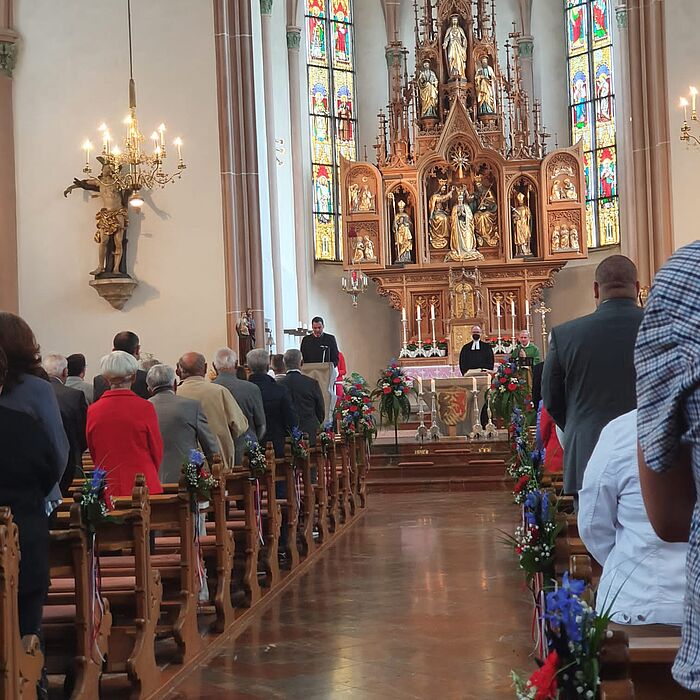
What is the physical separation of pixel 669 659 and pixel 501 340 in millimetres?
18253

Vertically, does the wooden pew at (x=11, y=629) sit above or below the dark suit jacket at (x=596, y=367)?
below

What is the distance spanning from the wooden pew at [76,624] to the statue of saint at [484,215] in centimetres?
1728

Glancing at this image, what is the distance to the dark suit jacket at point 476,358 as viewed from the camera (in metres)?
18.0

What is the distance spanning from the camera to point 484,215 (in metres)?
21.8

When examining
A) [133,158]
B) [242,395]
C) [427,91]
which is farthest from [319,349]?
[242,395]

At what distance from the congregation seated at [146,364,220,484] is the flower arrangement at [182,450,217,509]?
0.88 m

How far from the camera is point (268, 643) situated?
263 inches

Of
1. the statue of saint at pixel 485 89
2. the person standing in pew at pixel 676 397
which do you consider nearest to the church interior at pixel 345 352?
the person standing in pew at pixel 676 397

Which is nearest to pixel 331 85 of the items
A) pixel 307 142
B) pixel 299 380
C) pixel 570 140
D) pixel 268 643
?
pixel 307 142

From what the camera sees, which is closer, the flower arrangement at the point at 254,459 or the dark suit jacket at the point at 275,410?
the flower arrangement at the point at 254,459

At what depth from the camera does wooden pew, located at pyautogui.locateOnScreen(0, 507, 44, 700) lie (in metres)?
3.95

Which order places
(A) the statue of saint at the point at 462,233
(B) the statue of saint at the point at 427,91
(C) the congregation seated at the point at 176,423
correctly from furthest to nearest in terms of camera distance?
(B) the statue of saint at the point at 427,91 < (A) the statue of saint at the point at 462,233 < (C) the congregation seated at the point at 176,423

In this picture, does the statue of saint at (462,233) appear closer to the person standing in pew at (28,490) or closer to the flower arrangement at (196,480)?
the flower arrangement at (196,480)

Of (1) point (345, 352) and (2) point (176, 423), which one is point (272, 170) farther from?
(2) point (176, 423)
